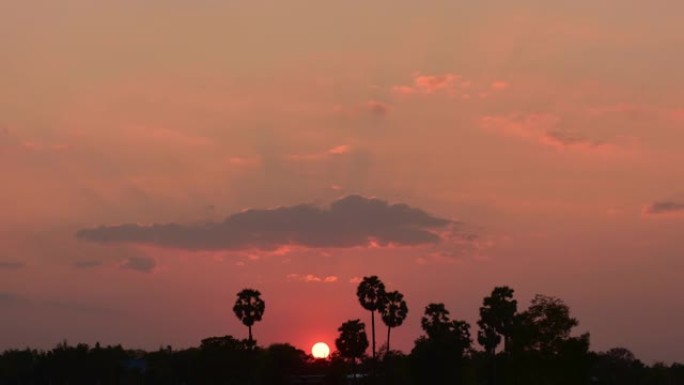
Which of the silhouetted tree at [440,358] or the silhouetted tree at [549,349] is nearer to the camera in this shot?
the silhouetted tree at [549,349]

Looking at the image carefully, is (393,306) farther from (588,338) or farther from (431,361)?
(588,338)

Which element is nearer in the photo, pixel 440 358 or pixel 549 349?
pixel 549 349

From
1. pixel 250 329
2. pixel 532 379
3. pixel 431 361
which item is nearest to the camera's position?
pixel 532 379

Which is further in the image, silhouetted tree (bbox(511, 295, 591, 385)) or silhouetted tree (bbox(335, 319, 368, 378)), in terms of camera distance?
silhouetted tree (bbox(335, 319, 368, 378))

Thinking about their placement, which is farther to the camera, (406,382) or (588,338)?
(406,382)

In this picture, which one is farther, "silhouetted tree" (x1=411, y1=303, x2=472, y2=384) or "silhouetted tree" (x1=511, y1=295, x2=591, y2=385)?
"silhouetted tree" (x1=411, y1=303, x2=472, y2=384)

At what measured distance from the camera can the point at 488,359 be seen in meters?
181

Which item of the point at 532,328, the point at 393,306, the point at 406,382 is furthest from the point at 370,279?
the point at 532,328

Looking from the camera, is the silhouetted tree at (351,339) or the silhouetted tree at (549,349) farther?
the silhouetted tree at (351,339)

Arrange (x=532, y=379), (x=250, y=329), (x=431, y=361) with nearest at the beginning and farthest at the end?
(x=532, y=379) < (x=431, y=361) < (x=250, y=329)

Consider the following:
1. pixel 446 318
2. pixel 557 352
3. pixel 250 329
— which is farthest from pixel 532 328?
pixel 250 329

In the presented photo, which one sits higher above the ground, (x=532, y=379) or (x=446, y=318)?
(x=446, y=318)

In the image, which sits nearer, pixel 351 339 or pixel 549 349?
pixel 549 349

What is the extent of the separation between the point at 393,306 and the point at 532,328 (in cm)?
5546
